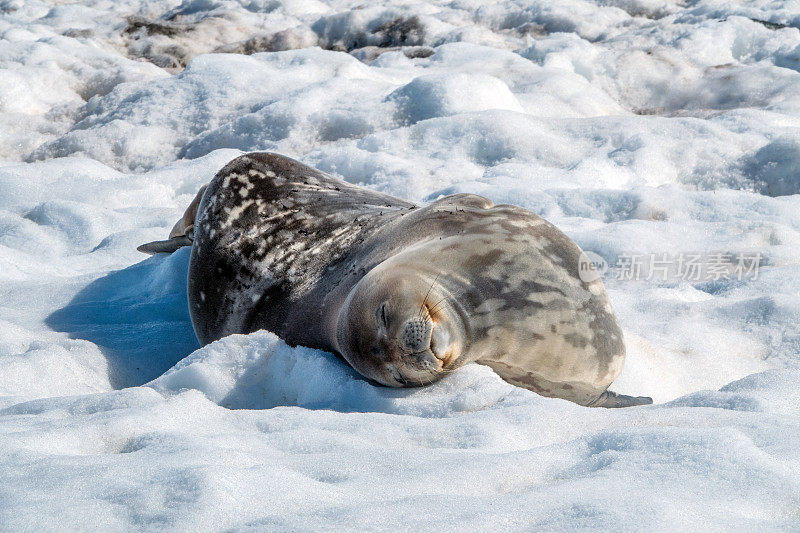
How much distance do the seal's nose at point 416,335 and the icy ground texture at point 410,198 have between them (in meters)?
0.14

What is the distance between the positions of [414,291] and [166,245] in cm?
214

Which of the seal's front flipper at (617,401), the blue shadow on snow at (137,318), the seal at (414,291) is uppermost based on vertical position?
the seal at (414,291)

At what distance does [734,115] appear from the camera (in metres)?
5.58

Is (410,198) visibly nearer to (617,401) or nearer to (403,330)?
(617,401)

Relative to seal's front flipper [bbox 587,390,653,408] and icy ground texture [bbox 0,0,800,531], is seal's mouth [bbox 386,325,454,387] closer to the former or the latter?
icy ground texture [bbox 0,0,800,531]

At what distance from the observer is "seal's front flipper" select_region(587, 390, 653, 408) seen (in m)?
2.51

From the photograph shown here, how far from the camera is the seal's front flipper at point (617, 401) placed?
2.51m

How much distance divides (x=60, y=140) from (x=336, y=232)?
4001mm

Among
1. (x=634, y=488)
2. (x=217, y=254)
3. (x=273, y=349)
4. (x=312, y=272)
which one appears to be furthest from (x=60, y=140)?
(x=634, y=488)

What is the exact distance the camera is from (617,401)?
2.52m

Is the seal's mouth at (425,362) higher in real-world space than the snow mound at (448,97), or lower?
higher

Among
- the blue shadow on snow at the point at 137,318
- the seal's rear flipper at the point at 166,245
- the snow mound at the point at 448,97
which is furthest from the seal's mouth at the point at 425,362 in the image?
the snow mound at the point at 448,97

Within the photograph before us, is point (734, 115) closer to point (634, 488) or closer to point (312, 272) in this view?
point (312, 272)

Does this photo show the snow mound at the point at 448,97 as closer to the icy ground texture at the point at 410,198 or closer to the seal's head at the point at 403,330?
the icy ground texture at the point at 410,198
